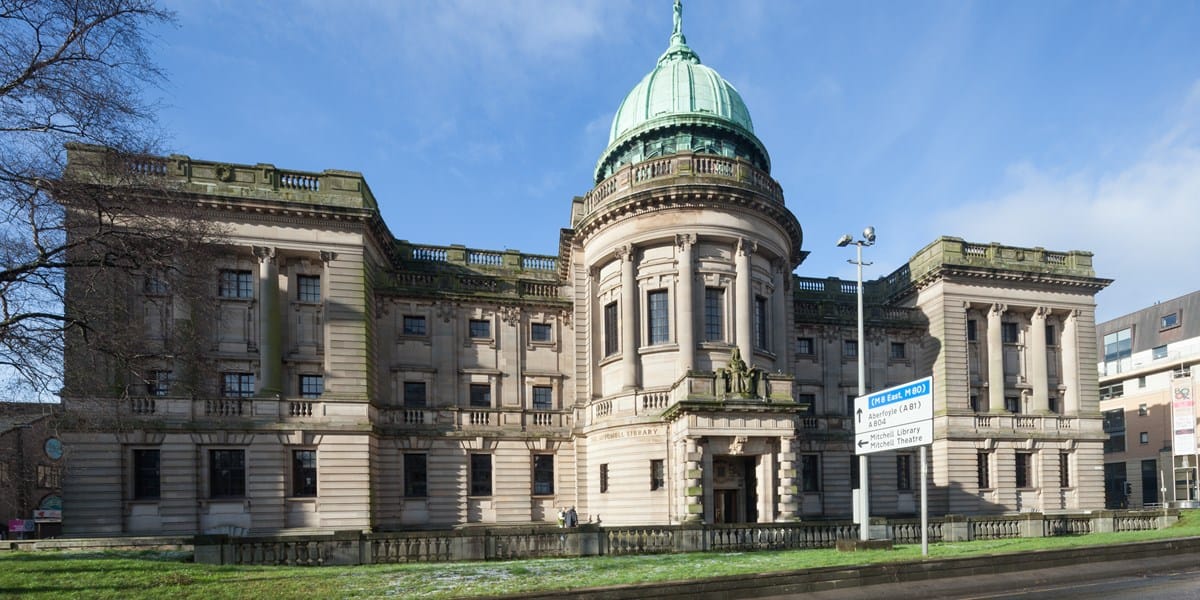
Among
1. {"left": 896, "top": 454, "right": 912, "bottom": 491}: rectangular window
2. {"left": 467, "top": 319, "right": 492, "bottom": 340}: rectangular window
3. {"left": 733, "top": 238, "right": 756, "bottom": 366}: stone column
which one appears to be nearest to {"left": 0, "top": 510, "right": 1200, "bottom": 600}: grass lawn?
{"left": 733, "top": 238, "right": 756, "bottom": 366}: stone column

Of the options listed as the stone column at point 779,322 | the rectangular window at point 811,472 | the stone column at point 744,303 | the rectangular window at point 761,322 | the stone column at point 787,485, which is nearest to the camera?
the stone column at point 787,485

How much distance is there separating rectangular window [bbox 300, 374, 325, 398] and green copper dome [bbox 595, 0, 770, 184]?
19.5m

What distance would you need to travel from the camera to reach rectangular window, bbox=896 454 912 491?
40625 millimetres

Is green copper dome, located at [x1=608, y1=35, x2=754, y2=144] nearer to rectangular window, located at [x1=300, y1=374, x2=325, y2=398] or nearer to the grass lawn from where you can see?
rectangular window, located at [x1=300, y1=374, x2=325, y2=398]

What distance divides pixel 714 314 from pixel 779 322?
406 cm

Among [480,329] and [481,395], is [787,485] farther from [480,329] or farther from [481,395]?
[480,329]

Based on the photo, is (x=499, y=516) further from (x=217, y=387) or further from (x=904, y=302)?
(x=904, y=302)

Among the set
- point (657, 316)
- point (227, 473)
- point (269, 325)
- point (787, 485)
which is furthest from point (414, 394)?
point (787, 485)

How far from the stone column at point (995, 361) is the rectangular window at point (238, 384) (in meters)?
38.4

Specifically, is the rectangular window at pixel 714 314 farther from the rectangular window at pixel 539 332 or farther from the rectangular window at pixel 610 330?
the rectangular window at pixel 539 332

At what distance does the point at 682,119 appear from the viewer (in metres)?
38.5

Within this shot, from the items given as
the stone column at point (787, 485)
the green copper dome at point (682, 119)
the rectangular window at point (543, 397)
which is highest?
the green copper dome at point (682, 119)

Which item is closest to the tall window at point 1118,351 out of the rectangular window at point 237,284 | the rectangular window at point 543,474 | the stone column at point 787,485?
the stone column at point 787,485

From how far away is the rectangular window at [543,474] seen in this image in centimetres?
3622
